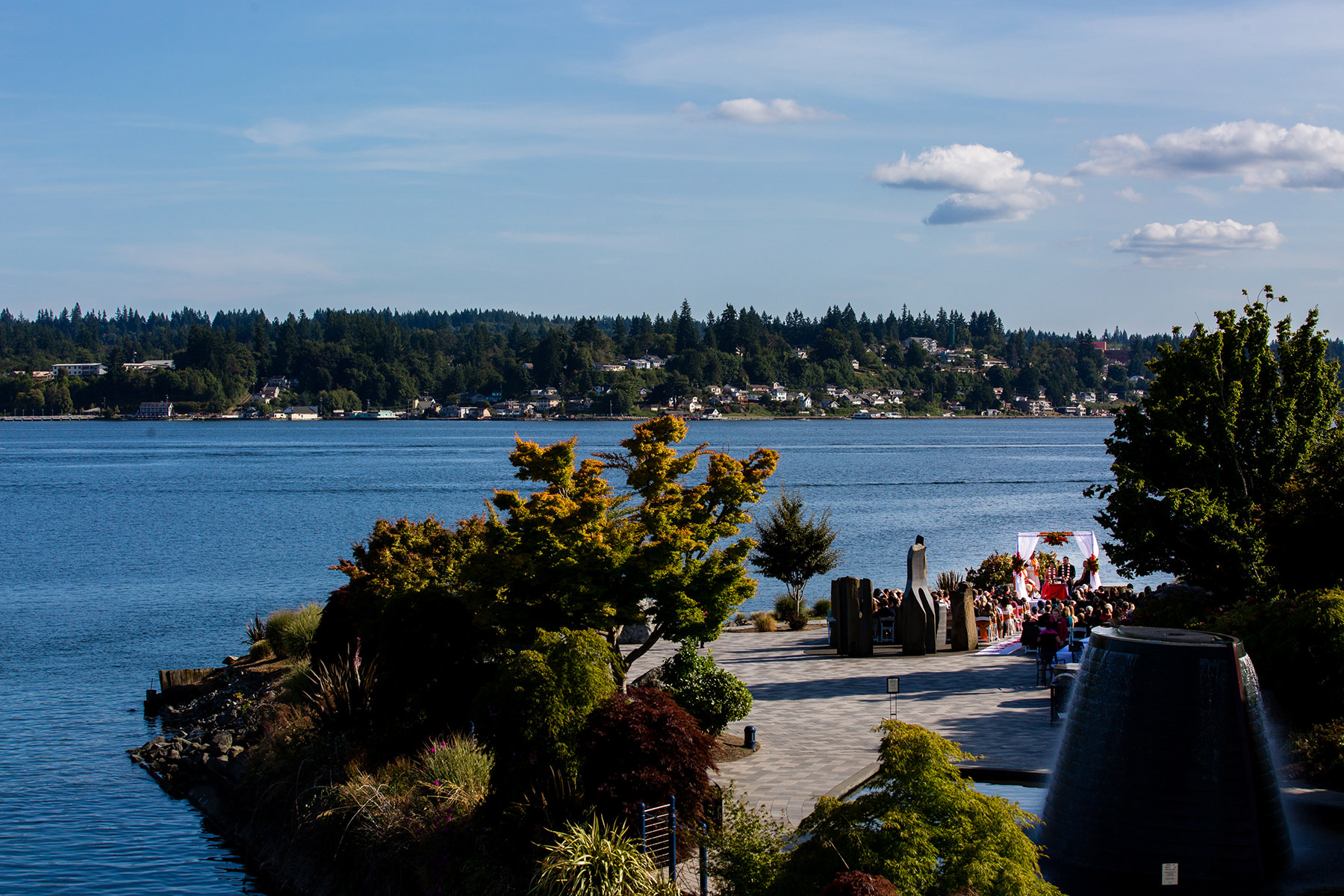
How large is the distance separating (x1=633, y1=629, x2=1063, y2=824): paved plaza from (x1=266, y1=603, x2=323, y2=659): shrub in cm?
783

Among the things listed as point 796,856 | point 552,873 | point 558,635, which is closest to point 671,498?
point 558,635

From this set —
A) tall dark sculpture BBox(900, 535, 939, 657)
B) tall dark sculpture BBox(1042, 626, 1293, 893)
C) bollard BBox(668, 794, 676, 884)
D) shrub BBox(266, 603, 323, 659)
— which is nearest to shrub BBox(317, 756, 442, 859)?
bollard BBox(668, 794, 676, 884)

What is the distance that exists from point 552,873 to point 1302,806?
27.0 ft

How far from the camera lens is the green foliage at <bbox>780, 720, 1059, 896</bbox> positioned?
311 inches

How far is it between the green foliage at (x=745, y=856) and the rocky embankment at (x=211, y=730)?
439 inches

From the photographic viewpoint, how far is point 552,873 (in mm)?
10266

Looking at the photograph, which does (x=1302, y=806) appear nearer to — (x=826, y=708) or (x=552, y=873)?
(x=826, y=708)

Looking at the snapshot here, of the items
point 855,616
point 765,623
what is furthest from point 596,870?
point 765,623

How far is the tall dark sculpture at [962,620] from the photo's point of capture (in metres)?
22.0

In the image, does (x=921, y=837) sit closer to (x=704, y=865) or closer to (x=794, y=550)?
(x=704, y=865)

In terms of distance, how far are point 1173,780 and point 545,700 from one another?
595 centimetres

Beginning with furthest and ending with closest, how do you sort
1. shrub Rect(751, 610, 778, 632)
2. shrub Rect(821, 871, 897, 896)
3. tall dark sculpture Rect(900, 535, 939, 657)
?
1. shrub Rect(751, 610, 778, 632)
2. tall dark sculpture Rect(900, 535, 939, 657)
3. shrub Rect(821, 871, 897, 896)

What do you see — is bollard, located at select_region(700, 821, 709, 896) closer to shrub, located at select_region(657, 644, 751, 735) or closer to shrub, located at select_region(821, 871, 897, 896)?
shrub, located at select_region(821, 871, 897, 896)

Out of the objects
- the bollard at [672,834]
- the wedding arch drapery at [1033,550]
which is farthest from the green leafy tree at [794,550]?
the bollard at [672,834]
